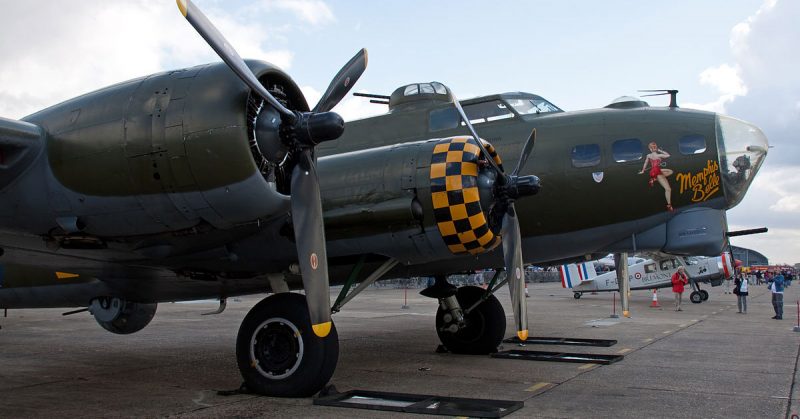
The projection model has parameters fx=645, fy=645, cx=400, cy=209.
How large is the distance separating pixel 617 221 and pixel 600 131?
1.39 metres

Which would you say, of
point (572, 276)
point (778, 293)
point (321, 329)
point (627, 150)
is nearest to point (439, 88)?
point (627, 150)

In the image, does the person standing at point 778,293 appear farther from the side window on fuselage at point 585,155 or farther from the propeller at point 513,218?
the propeller at point 513,218

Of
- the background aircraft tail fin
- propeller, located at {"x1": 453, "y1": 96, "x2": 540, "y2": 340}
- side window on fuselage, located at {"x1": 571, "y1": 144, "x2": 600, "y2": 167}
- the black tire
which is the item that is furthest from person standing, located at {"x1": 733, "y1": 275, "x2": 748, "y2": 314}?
the black tire

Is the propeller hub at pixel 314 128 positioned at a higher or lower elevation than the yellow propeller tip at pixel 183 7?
lower

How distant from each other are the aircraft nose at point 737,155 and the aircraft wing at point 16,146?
8.79m

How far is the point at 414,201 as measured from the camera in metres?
7.89

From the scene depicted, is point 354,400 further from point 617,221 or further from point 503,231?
point 617,221

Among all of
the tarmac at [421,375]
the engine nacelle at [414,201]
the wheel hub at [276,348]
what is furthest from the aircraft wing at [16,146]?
the engine nacelle at [414,201]

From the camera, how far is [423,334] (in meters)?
15.5

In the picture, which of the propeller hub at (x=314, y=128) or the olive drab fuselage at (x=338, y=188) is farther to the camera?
the propeller hub at (x=314, y=128)

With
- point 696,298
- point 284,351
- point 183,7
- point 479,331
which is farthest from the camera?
point 696,298

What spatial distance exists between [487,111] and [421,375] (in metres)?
4.52

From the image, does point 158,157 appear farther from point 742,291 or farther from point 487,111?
point 742,291

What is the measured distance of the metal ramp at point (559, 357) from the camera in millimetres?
10274
